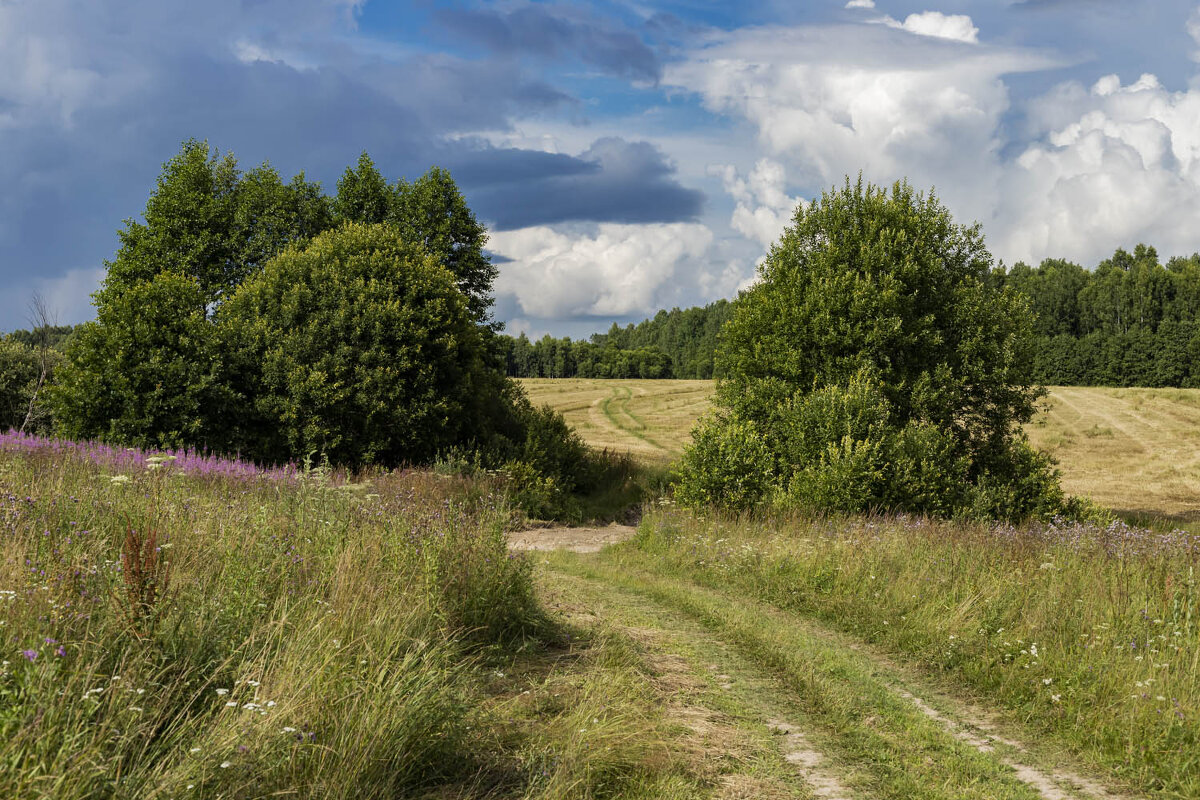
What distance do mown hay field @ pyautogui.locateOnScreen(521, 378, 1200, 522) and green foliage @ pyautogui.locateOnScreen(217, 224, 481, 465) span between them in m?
14.3

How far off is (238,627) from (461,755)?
1.69m

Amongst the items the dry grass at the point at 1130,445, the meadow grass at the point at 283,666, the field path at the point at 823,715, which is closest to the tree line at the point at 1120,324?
the dry grass at the point at 1130,445

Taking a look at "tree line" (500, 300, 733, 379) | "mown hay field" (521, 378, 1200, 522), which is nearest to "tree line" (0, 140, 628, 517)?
"mown hay field" (521, 378, 1200, 522)

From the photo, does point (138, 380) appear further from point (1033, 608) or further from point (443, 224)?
point (1033, 608)

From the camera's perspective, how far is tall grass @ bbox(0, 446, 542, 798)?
3.84m

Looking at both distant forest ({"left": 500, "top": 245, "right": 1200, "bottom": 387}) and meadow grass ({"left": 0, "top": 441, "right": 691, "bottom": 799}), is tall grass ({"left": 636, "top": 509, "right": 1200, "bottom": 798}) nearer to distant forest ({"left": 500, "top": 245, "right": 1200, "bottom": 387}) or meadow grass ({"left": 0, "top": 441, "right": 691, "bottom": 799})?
meadow grass ({"left": 0, "top": 441, "right": 691, "bottom": 799})

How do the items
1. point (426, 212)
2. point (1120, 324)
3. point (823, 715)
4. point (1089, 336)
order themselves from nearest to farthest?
1. point (823, 715)
2. point (426, 212)
3. point (1089, 336)
4. point (1120, 324)

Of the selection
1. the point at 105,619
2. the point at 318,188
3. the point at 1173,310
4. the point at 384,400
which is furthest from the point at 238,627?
the point at 1173,310

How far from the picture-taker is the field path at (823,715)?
5.98 metres

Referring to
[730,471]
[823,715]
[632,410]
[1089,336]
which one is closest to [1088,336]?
[1089,336]

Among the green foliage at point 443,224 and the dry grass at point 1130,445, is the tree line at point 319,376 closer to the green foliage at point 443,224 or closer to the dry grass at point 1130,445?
the green foliage at point 443,224

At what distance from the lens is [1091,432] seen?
155 ft

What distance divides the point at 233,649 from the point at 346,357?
17125 millimetres

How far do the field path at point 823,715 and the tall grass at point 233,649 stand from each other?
1.91m
